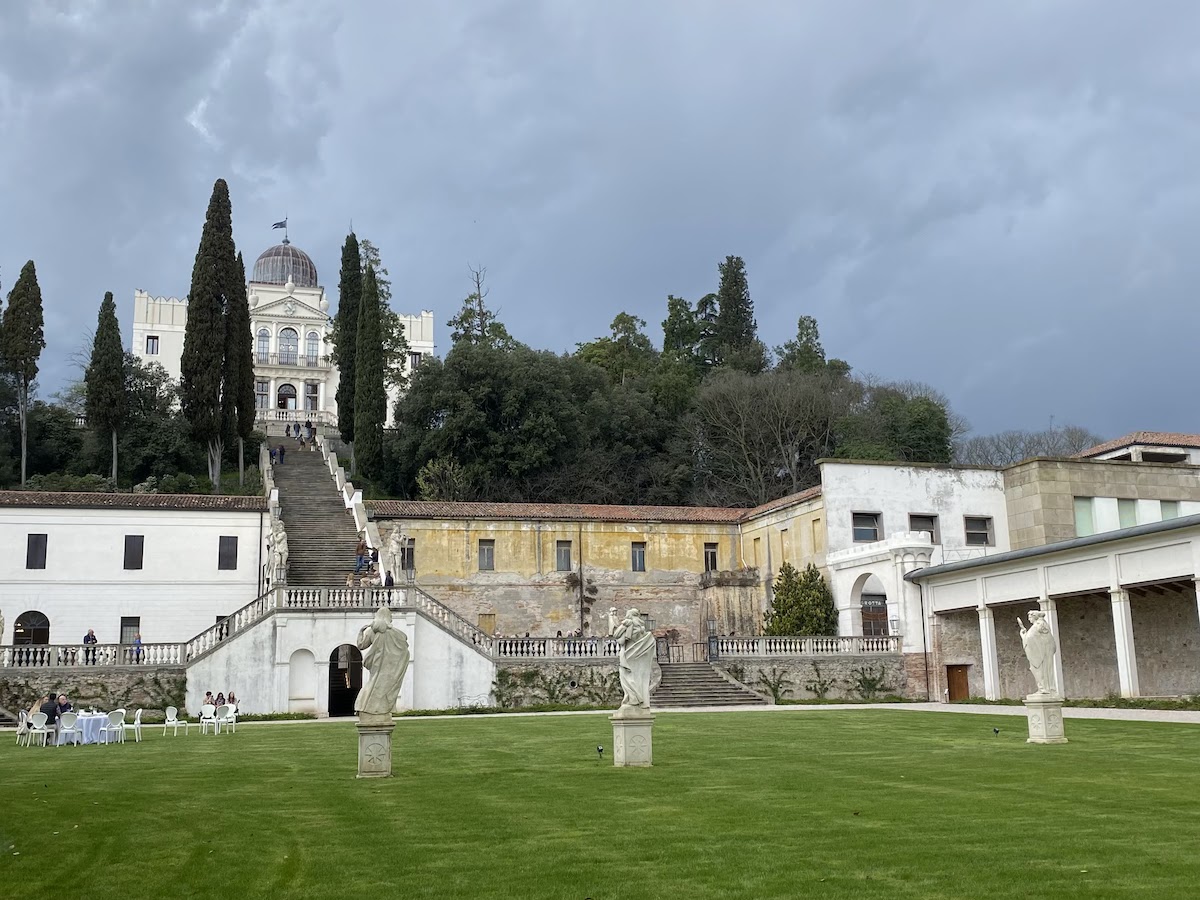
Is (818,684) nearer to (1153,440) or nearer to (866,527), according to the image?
(866,527)

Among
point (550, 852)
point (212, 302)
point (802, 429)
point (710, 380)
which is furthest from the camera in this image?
point (710, 380)

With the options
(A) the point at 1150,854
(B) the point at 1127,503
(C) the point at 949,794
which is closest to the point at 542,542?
(B) the point at 1127,503

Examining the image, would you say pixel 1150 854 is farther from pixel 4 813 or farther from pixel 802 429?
pixel 802 429

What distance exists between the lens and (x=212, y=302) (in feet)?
176

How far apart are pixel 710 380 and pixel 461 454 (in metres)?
19.1

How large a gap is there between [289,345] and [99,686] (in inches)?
2170

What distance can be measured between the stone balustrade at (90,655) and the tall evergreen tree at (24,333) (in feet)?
88.8

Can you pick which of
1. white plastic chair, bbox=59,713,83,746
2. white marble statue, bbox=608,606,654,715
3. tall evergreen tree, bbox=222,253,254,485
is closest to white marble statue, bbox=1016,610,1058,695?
white marble statue, bbox=608,606,654,715

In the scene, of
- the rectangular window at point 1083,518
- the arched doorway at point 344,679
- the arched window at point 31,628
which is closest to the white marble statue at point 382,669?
the arched doorway at point 344,679

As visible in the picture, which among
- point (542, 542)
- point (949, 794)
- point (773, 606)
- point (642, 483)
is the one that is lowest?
point (949, 794)

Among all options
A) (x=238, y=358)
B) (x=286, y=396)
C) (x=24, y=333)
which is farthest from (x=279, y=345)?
(x=238, y=358)

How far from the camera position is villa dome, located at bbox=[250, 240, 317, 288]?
295ft

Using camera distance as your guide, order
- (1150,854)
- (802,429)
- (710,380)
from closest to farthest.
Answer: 1. (1150,854)
2. (802,429)
3. (710,380)

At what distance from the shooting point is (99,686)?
3294cm
